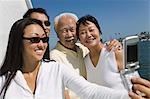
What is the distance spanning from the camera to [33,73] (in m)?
2.19

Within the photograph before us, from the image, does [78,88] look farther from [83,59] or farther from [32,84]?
[83,59]

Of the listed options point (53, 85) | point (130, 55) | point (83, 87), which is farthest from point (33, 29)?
point (130, 55)

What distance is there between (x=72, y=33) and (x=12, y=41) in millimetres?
533

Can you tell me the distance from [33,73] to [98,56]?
58 centimetres

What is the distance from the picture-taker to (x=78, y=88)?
6.79ft

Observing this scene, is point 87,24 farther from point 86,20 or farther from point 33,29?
point 33,29

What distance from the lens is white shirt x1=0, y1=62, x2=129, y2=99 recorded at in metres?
2.05

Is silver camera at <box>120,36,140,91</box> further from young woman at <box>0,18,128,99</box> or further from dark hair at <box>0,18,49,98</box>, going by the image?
dark hair at <box>0,18,49,98</box>

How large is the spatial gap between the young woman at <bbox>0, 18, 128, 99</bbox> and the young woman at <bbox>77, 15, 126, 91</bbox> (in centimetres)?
38

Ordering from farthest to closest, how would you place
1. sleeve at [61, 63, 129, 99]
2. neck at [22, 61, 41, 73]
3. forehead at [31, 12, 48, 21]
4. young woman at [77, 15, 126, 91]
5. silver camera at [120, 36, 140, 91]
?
forehead at [31, 12, 48, 21], young woman at [77, 15, 126, 91], neck at [22, 61, 41, 73], sleeve at [61, 63, 129, 99], silver camera at [120, 36, 140, 91]

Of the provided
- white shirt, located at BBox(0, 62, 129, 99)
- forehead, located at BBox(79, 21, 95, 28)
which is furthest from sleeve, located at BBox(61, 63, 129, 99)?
forehead, located at BBox(79, 21, 95, 28)

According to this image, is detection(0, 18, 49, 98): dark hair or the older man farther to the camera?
the older man

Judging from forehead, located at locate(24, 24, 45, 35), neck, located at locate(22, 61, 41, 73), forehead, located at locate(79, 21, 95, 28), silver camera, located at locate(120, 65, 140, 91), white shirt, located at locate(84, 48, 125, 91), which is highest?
forehead, located at locate(24, 24, 45, 35)

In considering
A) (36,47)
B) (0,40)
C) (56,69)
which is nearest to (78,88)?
(56,69)
